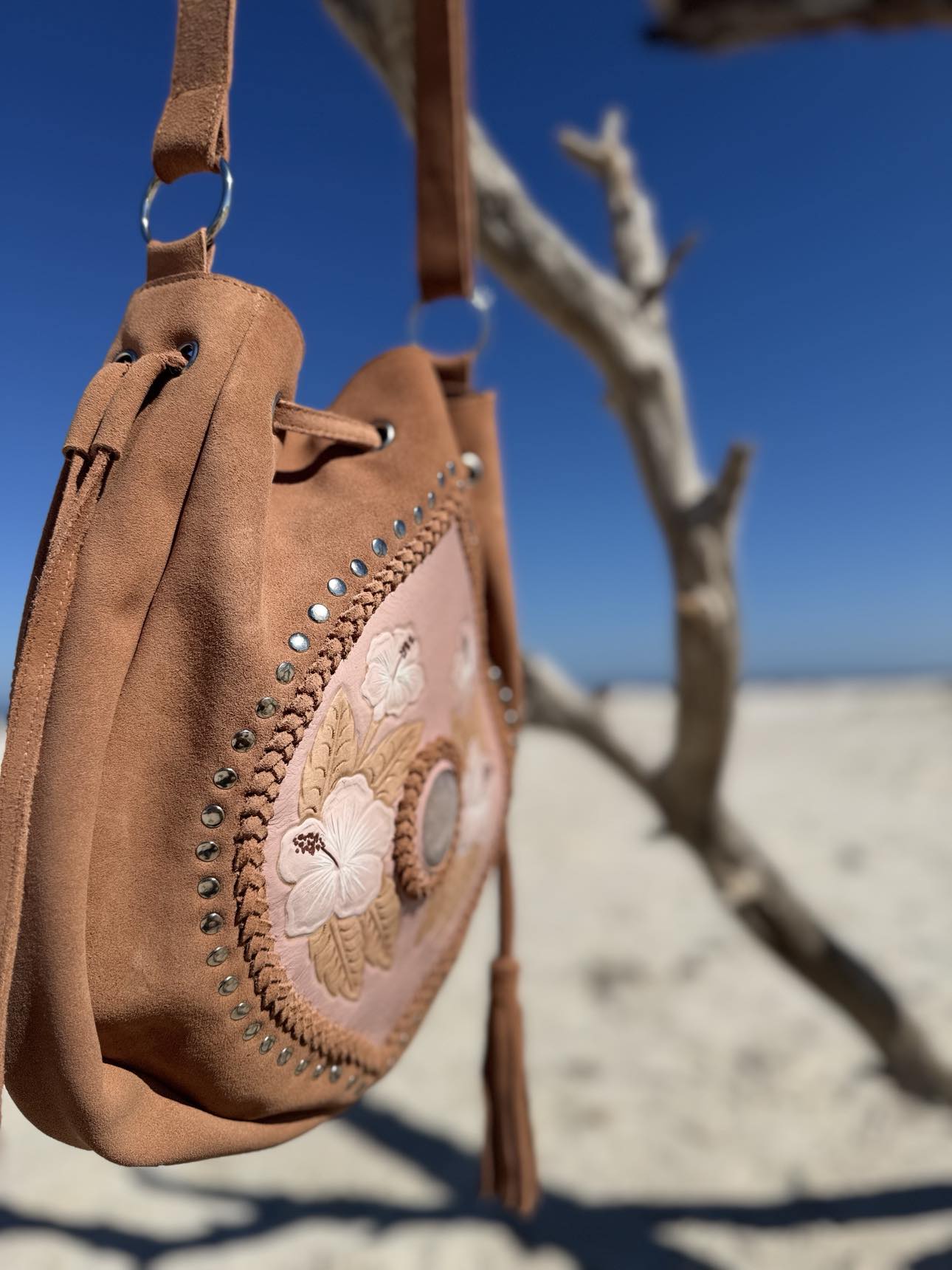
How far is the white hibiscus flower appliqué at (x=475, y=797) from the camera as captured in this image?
0.68 metres

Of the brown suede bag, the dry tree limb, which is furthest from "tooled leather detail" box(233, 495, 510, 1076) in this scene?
the dry tree limb

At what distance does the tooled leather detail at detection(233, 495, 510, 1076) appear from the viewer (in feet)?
1.54

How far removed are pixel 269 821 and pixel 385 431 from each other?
0.28 metres

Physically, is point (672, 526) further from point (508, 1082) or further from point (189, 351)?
point (189, 351)

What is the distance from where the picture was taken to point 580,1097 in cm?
206

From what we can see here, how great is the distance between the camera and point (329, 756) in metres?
0.52

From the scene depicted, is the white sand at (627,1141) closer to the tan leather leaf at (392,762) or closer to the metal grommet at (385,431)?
the tan leather leaf at (392,762)

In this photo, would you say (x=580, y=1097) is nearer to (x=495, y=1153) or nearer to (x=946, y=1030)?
(x=946, y=1030)

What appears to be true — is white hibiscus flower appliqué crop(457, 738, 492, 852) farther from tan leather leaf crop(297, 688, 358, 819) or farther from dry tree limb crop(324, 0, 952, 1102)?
dry tree limb crop(324, 0, 952, 1102)

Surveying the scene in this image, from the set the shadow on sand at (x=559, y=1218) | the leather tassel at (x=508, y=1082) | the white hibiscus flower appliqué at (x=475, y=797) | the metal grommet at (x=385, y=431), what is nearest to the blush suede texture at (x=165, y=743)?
the metal grommet at (x=385, y=431)

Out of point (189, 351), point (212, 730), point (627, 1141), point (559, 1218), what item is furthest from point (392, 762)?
point (627, 1141)

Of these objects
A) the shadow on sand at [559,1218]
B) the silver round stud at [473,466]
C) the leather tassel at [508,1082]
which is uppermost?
the silver round stud at [473,466]

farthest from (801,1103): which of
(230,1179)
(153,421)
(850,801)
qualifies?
(850,801)

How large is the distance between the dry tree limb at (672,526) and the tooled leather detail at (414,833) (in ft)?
2.96
